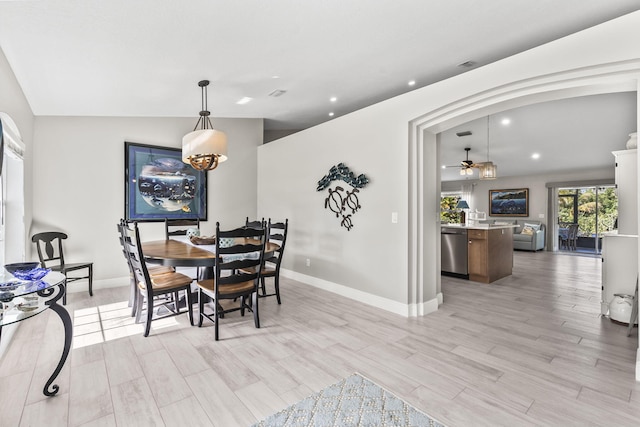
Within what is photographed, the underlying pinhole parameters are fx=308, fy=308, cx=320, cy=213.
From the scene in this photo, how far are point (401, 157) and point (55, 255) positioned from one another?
15.4 ft

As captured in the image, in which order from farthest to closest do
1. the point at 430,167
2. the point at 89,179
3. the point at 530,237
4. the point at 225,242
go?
the point at 530,237, the point at 89,179, the point at 430,167, the point at 225,242

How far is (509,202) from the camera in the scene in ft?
33.1

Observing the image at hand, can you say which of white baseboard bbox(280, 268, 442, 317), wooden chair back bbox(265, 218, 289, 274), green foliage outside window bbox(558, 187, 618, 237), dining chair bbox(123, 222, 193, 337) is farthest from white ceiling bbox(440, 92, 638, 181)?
dining chair bbox(123, 222, 193, 337)

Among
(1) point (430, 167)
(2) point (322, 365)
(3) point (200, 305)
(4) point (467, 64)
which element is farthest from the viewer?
(1) point (430, 167)

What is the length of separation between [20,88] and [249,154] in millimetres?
3229

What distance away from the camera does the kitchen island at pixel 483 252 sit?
16.2ft

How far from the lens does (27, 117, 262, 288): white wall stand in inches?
162

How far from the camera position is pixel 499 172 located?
379 inches

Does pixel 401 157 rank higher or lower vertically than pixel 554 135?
lower

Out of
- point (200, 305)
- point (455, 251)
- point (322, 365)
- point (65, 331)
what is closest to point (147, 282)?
point (200, 305)

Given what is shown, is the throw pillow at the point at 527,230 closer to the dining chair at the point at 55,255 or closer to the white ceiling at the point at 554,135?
the white ceiling at the point at 554,135

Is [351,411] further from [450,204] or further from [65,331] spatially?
[450,204]

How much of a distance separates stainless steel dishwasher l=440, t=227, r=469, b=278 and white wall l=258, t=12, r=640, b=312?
171cm

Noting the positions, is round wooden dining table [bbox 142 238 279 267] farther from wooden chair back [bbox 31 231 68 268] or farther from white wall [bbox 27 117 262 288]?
white wall [bbox 27 117 262 288]
